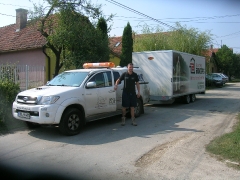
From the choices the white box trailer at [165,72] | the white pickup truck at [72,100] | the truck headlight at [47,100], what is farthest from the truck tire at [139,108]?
the truck headlight at [47,100]

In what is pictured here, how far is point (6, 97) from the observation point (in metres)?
8.63

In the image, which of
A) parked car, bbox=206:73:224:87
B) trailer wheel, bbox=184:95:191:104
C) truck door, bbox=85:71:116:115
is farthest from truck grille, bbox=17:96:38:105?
parked car, bbox=206:73:224:87

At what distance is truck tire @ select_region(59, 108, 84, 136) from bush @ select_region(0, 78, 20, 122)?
2.34 m

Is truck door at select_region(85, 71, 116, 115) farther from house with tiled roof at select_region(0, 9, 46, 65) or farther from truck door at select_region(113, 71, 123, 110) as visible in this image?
house with tiled roof at select_region(0, 9, 46, 65)

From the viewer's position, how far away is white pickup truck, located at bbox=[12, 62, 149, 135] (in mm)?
6805

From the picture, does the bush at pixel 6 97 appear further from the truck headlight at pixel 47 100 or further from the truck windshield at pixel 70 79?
the truck headlight at pixel 47 100

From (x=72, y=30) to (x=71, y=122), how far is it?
570cm

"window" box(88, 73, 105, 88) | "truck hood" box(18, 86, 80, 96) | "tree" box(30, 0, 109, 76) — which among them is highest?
"tree" box(30, 0, 109, 76)

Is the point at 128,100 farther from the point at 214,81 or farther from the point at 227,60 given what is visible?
the point at 227,60

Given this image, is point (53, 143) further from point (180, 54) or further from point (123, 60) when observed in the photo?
point (123, 60)

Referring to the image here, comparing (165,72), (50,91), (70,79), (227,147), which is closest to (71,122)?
(50,91)

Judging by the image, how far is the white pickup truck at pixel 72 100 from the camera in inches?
268

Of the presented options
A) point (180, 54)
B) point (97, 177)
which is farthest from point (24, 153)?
point (180, 54)

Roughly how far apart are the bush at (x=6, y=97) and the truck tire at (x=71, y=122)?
92.2 inches
